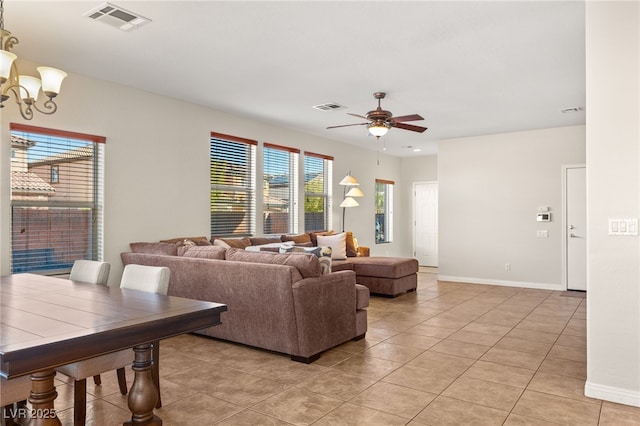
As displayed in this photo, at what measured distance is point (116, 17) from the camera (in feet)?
10.6

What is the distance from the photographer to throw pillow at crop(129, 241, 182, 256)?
4.62m

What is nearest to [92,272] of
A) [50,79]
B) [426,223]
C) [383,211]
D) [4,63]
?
[50,79]

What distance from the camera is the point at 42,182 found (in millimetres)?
4320

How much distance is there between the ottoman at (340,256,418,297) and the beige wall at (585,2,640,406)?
3555 mm

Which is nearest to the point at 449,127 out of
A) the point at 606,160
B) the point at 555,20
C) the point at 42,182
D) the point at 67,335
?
the point at 555,20

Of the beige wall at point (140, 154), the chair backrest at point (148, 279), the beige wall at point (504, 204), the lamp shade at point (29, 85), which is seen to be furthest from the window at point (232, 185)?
the beige wall at point (504, 204)

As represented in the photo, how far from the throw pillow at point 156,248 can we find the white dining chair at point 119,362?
174 cm

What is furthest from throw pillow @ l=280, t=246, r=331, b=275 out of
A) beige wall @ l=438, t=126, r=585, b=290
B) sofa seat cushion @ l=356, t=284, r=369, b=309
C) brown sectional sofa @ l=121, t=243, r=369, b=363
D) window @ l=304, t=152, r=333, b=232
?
beige wall @ l=438, t=126, r=585, b=290

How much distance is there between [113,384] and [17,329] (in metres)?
1.57

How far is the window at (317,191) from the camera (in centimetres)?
779

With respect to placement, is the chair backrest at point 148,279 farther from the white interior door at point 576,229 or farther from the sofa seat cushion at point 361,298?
the white interior door at point 576,229

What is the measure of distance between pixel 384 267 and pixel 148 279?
423 cm

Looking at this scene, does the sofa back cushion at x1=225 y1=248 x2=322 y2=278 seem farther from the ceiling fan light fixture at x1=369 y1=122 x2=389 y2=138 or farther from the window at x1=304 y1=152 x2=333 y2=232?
the window at x1=304 y1=152 x2=333 y2=232

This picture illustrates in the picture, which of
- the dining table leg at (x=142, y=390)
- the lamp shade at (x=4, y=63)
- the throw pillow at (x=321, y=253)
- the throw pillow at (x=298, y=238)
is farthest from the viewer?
the throw pillow at (x=298, y=238)
